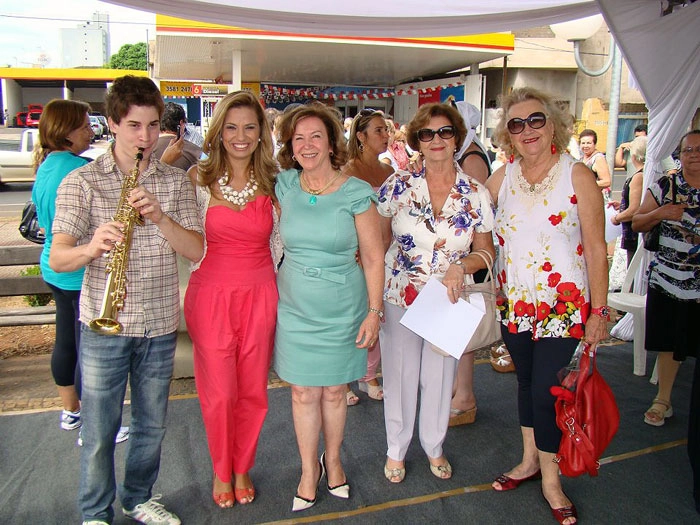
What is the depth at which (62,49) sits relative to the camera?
88.1 m

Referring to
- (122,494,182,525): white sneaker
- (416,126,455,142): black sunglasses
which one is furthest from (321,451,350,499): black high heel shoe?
(416,126,455,142): black sunglasses

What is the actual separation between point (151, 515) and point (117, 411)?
0.61 meters

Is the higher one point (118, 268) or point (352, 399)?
point (118, 268)

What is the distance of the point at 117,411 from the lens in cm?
252

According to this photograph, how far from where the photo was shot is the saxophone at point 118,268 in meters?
2.20

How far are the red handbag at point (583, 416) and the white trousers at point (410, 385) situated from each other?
664 mm

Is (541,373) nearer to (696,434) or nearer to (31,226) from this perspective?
(696,434)

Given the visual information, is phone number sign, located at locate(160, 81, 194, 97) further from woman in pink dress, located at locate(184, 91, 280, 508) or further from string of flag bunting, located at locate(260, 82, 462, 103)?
woman in pink dress, located at locate(184, 91, 280, 508)

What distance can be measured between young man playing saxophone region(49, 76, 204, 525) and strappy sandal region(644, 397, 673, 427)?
3.12 metres

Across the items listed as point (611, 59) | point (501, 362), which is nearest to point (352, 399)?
point (501, 362)

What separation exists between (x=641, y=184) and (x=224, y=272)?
3.60 m

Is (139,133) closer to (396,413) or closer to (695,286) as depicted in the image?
(396,413)

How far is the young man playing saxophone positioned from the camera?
2.31 m

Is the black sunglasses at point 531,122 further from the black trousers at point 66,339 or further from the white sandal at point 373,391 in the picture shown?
the black trousers at point 66,339
